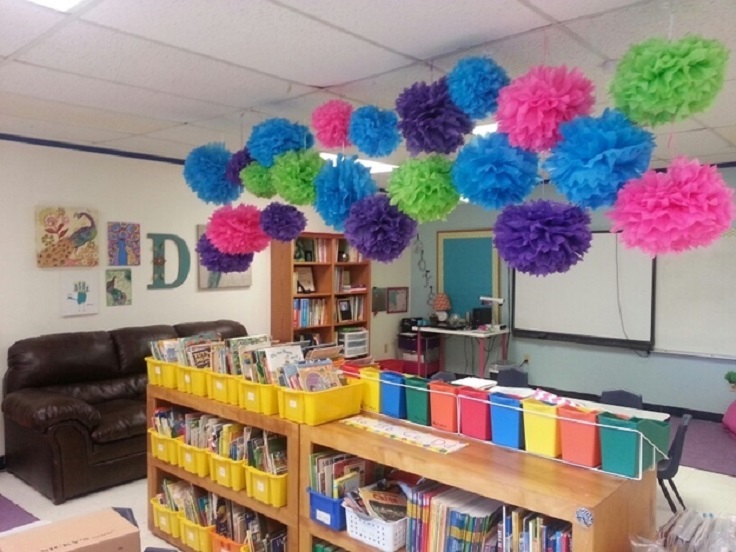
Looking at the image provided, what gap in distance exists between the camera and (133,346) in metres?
4.78

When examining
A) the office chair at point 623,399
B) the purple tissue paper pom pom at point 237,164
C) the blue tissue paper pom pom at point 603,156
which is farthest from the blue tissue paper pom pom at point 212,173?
the office chair at point 623,399

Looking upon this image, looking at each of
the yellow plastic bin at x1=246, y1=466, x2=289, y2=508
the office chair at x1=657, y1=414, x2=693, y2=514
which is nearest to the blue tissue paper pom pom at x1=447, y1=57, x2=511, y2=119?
the yellow plastic bin at x1=246, y1=466, x2=289, y2=508

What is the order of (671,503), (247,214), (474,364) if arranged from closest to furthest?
(247,214), (671,503), (474,364)

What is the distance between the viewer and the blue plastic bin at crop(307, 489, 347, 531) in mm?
2363

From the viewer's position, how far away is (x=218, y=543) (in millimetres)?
2910

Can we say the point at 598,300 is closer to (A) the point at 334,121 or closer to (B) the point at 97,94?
(A) the point at 334,121

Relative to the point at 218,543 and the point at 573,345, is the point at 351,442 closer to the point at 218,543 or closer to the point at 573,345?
the point at 218,543

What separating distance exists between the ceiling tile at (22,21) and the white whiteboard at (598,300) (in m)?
5.24

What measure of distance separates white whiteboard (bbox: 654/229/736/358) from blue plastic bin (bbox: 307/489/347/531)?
4734 mm

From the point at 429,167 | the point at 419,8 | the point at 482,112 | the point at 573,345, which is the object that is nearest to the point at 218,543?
the point at 429,167

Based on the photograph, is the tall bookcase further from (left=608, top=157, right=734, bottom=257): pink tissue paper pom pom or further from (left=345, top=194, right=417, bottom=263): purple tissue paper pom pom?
(left=608, top=157, right=734, bottom=257): pink tissue paper pom pom

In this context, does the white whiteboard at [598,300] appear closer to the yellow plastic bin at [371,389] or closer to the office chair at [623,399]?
the office chair at [623,399]

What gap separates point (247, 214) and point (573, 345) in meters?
4.60

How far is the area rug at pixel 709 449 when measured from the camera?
15.0ft
